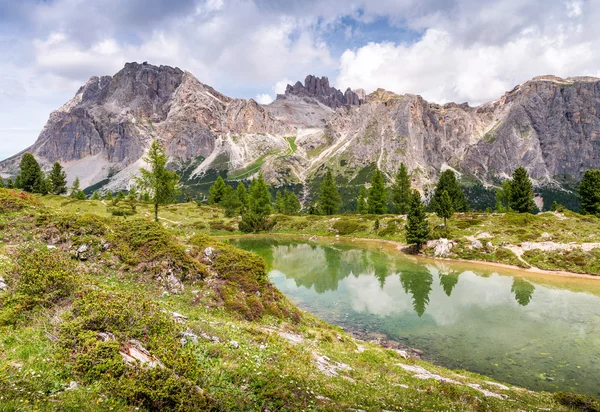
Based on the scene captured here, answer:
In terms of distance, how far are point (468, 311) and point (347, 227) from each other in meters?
52.8

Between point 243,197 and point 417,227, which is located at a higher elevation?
point 243,197

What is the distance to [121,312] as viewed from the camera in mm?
10422

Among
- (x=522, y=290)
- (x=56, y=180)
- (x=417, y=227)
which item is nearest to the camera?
(x=522, y=290)

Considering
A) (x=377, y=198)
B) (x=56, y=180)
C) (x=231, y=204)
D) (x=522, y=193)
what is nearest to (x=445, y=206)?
(x=522, y=193)

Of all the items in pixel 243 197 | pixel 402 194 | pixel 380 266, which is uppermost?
pixel 402 194

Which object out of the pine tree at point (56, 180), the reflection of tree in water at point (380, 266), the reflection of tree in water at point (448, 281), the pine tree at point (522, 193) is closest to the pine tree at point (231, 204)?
the pine tree at point (56, 180)

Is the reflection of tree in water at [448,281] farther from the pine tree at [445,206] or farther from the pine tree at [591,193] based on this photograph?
the pine tree at [591,193]

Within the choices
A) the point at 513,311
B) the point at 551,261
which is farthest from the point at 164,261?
the point at 551,261

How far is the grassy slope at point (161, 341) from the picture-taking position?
322 inches

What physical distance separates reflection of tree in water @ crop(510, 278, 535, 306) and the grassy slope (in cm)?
2165

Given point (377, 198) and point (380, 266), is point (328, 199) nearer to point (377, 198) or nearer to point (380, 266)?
point (377, 198)

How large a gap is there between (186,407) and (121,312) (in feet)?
13.4

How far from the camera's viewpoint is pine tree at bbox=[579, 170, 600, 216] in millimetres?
75312

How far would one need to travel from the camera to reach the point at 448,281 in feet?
138
